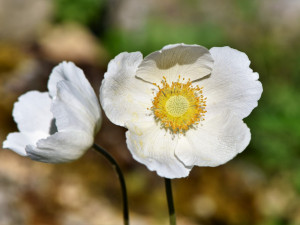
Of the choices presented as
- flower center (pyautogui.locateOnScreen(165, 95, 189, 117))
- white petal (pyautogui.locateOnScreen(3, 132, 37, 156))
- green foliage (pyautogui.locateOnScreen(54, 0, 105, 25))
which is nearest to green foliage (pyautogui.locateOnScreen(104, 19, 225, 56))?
green foliage (pyautogui.locateOnScreen(54, 0, 105, 25))

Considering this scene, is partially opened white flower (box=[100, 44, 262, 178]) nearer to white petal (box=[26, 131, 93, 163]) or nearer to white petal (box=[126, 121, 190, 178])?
white petal (box=[126, 121, 190, 178])

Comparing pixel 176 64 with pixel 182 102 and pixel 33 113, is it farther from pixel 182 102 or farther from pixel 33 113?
pixel 33 113

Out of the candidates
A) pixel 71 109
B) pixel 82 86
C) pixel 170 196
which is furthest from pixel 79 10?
pixel 170 196

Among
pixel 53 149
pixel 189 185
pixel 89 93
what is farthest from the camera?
pixel 189 185

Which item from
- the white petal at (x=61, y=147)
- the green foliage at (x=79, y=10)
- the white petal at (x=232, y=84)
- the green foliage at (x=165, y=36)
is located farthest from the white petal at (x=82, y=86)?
the green foliage at (x=79, y=10)

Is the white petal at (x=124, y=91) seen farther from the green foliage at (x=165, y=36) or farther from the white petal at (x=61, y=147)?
the green foliage at (x=165, y=36)

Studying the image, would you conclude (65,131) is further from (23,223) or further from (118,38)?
(118,38)

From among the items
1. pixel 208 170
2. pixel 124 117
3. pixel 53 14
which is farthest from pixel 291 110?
pixel 53 14

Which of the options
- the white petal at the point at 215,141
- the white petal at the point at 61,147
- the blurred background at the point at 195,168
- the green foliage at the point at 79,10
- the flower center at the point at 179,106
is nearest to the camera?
the white petal at the point at 61,147
